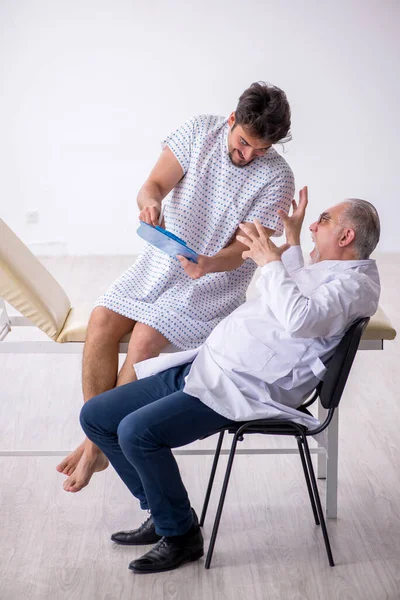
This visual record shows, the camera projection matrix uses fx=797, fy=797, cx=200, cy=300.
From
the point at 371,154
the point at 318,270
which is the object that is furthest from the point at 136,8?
the point at 318,270

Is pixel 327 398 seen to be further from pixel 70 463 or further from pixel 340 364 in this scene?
pixel 70 463

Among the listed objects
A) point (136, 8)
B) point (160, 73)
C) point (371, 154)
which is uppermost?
point (136, 8)

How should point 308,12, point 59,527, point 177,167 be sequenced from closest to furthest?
point 59,527, point 177,167, point 308,12

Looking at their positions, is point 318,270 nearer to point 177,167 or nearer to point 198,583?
point 177,167

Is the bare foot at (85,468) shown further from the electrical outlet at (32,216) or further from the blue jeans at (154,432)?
the electrical outlet at (32,216)

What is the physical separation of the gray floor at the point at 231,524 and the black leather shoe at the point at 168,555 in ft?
0.08

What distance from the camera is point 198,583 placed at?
2.08m

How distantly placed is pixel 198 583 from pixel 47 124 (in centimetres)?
430

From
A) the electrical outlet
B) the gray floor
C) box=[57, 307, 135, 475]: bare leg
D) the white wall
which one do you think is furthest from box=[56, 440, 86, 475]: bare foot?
the electrical outlet

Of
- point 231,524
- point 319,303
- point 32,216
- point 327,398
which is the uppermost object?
point 319,303

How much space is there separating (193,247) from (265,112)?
51 cm

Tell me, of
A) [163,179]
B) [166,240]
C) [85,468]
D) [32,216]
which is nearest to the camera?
[166,240]

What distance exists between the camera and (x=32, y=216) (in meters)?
5.89

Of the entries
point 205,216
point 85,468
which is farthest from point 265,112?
point 85,468
